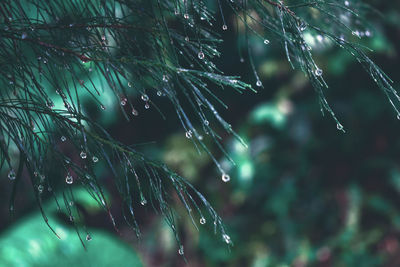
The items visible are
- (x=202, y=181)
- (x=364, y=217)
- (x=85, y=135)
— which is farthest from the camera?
(x=202, y=181)

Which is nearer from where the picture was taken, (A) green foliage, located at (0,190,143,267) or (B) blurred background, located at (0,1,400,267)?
(A) green foliage, located at (0,190,143,267)

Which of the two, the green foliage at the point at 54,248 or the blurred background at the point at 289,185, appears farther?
the blurred background at the point at 289,185

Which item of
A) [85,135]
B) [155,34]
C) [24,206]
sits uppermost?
[24,206]

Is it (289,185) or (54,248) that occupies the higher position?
(54,248)

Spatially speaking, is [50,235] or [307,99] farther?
[307,99]

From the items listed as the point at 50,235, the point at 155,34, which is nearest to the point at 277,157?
the point at 50,235

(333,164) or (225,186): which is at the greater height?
(225,186)

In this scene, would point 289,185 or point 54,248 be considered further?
point 289,185

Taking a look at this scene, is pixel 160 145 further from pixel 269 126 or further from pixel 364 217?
pixel 364 217
